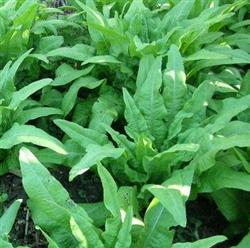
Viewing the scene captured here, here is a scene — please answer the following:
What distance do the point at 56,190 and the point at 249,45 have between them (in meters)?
2.00

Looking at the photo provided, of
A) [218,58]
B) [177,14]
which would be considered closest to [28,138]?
[218,58]

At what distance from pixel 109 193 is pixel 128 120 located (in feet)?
1.98

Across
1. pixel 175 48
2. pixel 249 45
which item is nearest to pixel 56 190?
pixel 175 48

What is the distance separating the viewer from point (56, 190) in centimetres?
236

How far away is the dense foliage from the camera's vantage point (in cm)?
236

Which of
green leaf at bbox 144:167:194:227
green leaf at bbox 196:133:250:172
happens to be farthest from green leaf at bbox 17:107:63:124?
green leaf at bbox 196:133:250:172

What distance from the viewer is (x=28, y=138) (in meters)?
2.69

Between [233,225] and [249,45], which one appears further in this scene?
[249,45]

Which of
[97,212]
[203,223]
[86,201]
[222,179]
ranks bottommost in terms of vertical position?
[203,223]

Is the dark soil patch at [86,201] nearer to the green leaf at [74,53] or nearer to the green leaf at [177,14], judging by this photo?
the green leaf at [74,53]

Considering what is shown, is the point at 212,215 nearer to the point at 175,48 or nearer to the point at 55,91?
the point at 175,48

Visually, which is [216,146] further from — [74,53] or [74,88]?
[74,53]

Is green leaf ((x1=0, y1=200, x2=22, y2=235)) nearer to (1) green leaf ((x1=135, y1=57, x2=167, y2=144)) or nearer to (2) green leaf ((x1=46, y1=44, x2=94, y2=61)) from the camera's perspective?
(1) green leaf ((x1=135, y1=57, x2=167, y2=144))

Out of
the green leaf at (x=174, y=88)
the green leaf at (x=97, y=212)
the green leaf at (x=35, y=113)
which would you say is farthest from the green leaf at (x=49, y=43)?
the green leaf at (x=97, y=212)
